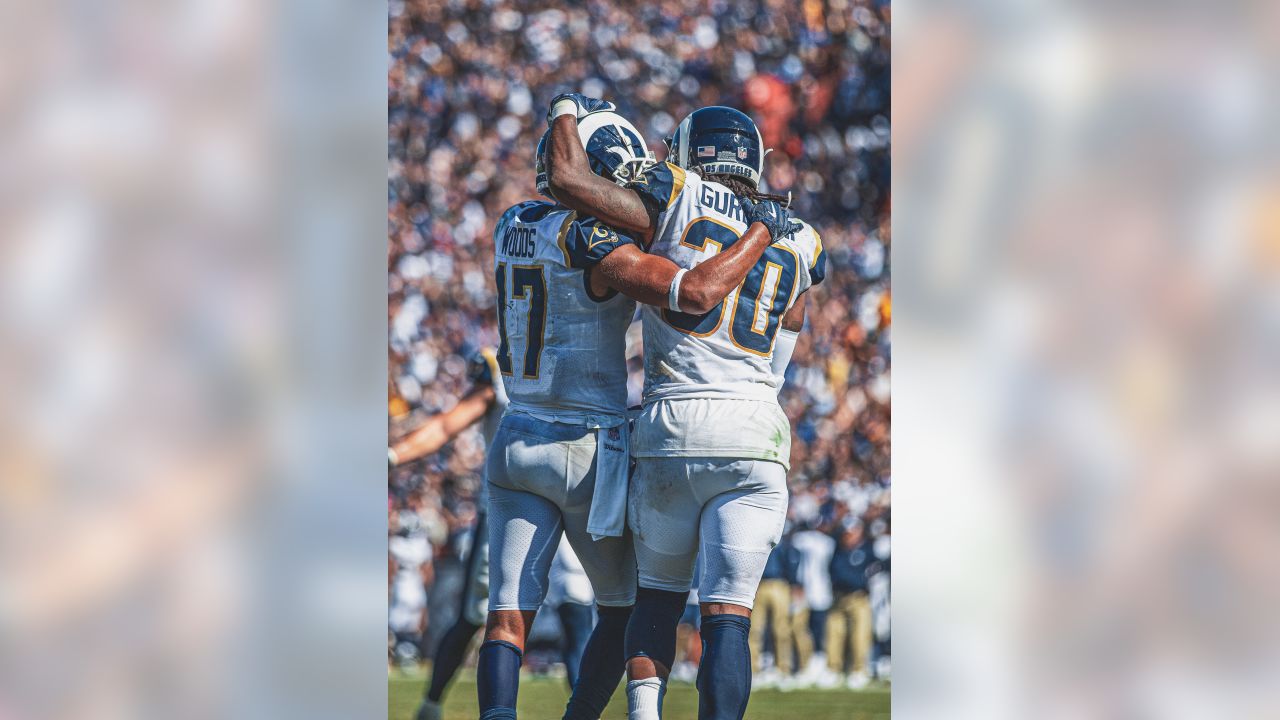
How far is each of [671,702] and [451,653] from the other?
1799 mm

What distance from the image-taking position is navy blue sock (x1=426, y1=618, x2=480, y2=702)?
17.6ft

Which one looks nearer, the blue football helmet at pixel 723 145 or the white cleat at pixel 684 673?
the blue football helmet at pixel 723 145

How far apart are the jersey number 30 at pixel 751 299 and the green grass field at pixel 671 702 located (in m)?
2.51

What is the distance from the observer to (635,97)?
7.97 m

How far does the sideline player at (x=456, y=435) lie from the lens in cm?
514

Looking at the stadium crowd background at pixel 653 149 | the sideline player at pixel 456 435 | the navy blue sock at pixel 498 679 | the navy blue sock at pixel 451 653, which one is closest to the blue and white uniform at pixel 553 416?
the navy blue sock at pixel 498 679

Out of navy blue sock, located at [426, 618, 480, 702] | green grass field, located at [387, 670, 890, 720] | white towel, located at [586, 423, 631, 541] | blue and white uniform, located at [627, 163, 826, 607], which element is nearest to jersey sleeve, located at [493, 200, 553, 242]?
blue and white uniform, located at [627, 163, 826, 607]

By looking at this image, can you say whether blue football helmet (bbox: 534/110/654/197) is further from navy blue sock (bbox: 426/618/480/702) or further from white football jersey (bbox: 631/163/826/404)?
navy blue sock (bbox: 426/618/480/702)

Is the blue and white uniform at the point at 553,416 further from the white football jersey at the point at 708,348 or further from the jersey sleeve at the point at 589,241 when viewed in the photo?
the white football jersey at the point at 708,348

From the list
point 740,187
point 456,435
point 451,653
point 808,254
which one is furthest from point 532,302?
point 451,653
